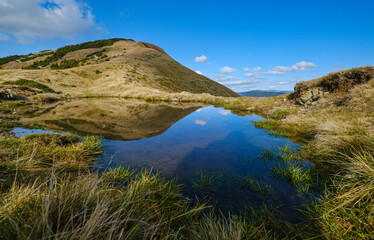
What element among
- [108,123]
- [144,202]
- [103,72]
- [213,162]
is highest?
[103,72]

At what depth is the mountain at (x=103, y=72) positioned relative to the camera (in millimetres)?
48219

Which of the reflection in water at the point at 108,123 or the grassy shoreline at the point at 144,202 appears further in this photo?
the reflection in water at the point at 108,123

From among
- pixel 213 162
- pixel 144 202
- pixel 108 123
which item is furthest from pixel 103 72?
pixel 144 202

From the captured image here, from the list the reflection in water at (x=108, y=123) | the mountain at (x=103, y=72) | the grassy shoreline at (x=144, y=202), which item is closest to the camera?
the grassy shoreline at (x=144, y=202)

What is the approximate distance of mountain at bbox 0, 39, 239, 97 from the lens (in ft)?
158

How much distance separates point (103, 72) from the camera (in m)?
63.7

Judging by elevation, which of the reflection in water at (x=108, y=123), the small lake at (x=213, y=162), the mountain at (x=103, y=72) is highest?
the mountain at (x=103, y=72)

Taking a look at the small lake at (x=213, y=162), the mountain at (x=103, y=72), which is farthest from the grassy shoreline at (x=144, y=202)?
the mountain at (x=103, y=72)

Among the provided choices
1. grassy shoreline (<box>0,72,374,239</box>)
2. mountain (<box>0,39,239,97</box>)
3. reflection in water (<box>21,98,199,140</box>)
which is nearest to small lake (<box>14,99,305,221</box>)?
reflection in water (<box>21,98,199,140</box>)

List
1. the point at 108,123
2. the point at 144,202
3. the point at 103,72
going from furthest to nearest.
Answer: the point at 103,72
the point at 108,123
the point at 144,202

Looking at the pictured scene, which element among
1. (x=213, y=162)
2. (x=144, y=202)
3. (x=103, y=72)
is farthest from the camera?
(x=103, y=72)

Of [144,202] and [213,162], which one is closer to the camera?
[144,202]

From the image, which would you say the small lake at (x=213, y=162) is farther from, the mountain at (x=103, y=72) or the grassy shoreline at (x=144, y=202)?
the mountain at (x=103, y=72)

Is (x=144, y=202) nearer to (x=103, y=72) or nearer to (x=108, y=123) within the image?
(x=108, y=123)
